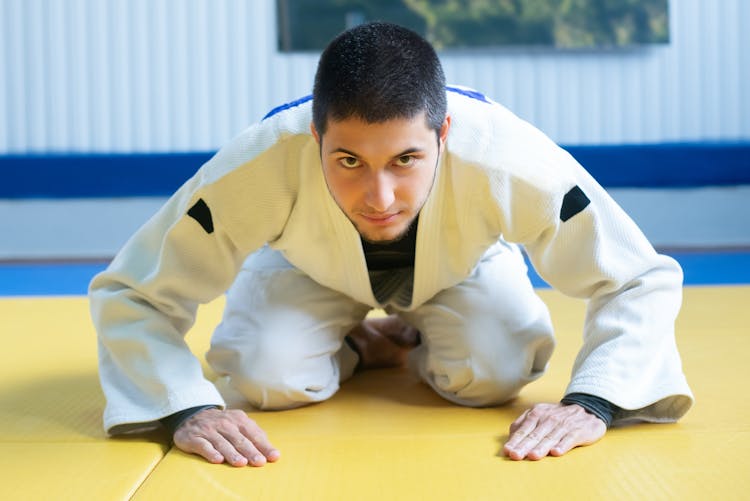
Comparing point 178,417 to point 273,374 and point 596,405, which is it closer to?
point 273,374

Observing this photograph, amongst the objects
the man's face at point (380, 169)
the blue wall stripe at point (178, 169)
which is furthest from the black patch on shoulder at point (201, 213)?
the blue wall stripe at point (178, 169)

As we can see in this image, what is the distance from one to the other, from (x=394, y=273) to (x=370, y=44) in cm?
69

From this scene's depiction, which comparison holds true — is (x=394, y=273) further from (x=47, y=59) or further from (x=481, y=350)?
(x=47, y=59)

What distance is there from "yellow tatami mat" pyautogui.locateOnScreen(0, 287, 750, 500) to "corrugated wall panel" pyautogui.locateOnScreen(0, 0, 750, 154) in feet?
12.6

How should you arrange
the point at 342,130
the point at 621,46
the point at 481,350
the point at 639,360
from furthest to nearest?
1. the point at 621,46
2. the point at 481,350
3. the point at 639,360
4. the point at 342,130

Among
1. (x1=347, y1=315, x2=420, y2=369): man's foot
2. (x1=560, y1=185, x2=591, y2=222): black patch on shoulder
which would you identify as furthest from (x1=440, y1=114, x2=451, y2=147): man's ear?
(x1=347, y1=315, x2=420, y2=369): man's foot

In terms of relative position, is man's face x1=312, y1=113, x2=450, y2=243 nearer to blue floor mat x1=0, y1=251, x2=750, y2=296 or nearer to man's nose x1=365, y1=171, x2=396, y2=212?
man's nose x1=365, y1=171, x2=396, y2=212

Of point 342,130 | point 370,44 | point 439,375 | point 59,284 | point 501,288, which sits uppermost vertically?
point 370,44

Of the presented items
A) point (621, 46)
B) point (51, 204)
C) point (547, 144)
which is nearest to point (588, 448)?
point (547, 144)

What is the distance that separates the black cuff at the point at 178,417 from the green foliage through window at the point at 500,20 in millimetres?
4573

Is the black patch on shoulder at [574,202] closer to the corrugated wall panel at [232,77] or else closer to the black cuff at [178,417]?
the black cuff at [178,417]

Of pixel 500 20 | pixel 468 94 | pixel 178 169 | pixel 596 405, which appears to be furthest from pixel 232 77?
pixel 596 405

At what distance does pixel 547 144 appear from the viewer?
1.94m

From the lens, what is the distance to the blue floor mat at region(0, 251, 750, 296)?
4723 millimetres
